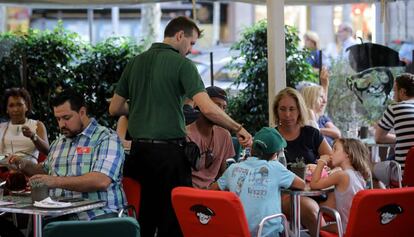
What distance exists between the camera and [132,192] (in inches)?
243

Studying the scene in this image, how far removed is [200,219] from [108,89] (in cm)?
501

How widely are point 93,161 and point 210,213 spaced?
834 mm

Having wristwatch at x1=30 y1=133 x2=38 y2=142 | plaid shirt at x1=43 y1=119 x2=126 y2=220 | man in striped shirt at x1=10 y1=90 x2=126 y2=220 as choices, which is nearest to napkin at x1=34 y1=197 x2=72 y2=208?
man in striped shirt at x1=10 y1=90 x2=126 y2=220

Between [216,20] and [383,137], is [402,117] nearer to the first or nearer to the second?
[383,137]

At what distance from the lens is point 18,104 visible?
8.35 meters

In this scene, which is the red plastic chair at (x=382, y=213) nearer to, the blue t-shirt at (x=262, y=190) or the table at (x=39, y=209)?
the blue t-shirt at (x=262, y=190)

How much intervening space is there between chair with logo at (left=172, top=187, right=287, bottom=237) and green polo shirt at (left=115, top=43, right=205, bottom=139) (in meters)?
0.82

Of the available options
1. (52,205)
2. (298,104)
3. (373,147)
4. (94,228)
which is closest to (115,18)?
(373,147)

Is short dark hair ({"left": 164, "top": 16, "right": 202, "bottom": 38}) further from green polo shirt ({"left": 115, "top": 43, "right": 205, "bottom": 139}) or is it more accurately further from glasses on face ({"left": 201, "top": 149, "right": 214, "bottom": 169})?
glasses on face ({"left": 201, "top": 149, "right": 214, "bottom": 169})

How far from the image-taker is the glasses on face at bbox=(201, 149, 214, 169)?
6906 mm

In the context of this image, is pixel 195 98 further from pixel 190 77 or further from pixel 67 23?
pixel 67 23

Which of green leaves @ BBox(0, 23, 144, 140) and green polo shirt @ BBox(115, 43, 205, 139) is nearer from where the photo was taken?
green polo shirt @ BBox(115, 43, 205, 139)

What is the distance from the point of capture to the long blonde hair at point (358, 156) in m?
6.24

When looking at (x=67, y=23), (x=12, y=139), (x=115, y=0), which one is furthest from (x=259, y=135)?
(x=67, y=23)
